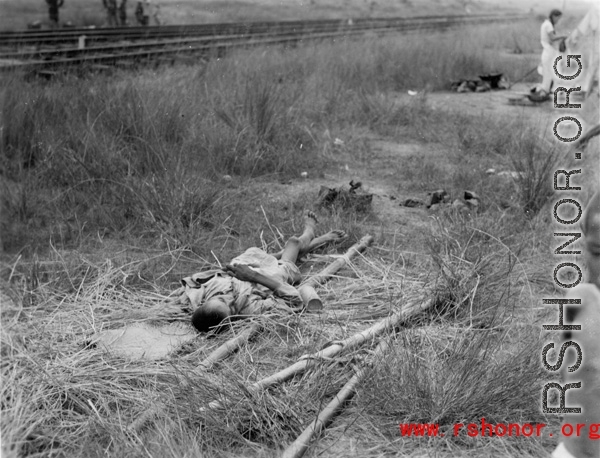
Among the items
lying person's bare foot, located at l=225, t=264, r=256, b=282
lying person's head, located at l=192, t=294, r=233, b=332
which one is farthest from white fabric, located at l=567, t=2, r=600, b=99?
lying person's head, located at l=192, t=294, r=233, b=332

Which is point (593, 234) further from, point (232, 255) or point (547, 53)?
point (547, 53)

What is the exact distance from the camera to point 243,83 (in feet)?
27.5

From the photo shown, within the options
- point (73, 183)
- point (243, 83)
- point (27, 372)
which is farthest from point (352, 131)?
point (27, 372)

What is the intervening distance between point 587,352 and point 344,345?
1441 millimetres

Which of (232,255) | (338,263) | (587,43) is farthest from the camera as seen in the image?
(587,43)

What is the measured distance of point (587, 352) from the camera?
2.18 metres

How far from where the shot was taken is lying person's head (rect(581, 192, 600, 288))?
6.63 feet

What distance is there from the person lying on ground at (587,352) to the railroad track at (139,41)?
7170mm

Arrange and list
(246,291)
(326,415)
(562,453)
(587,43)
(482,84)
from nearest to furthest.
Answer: (562,453), (326,415), (246,291), (587,43), (482,84)

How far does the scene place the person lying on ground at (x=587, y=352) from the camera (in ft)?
6.73

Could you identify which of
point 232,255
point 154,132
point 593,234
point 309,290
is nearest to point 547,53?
point 154,132

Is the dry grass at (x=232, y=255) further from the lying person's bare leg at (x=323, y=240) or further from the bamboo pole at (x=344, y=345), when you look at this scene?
the lying person's bare leg at (x=323, y=240)

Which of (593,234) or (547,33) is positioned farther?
(547,33)

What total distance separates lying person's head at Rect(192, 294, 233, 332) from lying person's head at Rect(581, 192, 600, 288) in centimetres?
213
